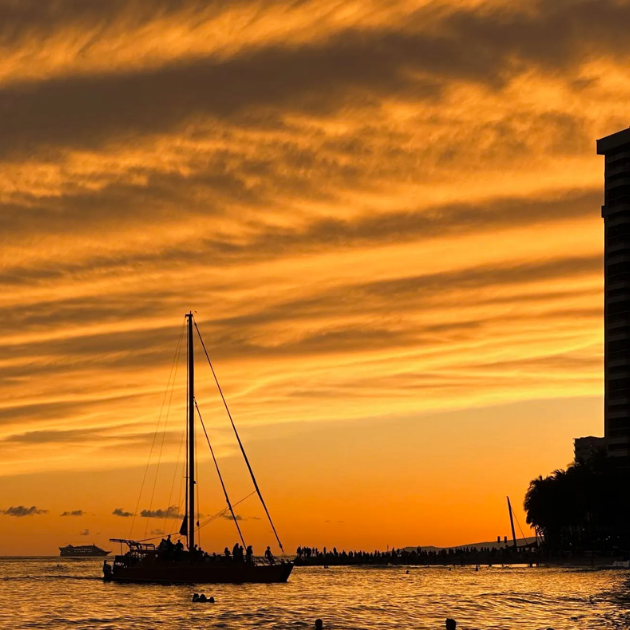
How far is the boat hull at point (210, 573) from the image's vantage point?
108m

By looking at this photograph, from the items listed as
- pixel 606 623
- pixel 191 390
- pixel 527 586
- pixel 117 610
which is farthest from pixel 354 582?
pixel 606 623

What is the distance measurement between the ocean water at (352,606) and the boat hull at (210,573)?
1.53 meters

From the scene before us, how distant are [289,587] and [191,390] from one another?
2988 cm

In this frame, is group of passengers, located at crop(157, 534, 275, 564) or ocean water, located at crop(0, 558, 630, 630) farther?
group of passengers, located at crop(157, 534, 275, 564)

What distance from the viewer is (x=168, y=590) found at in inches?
4459

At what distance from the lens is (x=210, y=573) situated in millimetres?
108000

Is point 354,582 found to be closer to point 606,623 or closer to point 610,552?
point 610,552

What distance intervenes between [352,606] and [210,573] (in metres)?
18.3

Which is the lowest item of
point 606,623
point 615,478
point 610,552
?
point 606,623

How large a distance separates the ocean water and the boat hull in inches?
60.3

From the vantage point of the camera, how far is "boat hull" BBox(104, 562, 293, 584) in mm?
107500

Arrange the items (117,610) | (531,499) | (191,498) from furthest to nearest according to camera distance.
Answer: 1. (531,499)
2. (191,498)
3. (117,610)

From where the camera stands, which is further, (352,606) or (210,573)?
(210,573)

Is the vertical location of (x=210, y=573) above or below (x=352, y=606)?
above
